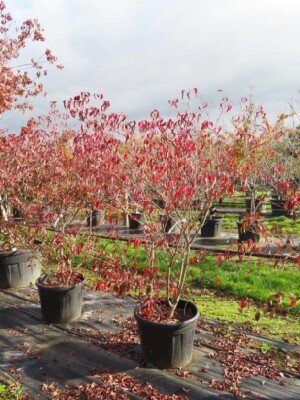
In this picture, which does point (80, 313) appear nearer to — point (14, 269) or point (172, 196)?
point (14, 269)

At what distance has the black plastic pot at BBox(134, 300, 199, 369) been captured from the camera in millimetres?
3580

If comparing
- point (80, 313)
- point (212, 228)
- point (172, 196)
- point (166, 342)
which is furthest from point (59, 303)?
point (212, 228)

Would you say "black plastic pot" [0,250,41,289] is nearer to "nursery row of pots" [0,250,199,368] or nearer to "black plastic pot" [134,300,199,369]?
"nursery row of pots" [0,250,199,368]

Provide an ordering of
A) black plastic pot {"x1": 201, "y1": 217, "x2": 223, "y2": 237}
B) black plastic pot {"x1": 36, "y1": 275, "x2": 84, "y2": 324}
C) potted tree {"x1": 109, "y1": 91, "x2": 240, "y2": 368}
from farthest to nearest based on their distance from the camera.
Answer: black plastic pot {"x1": 201, "y1": 217, "x2": 223, "y2": 237}, black plastic pot {"x1": 36, "y1": 275, "x2": 84, "y2": 324}, potted tree {"x1": 109, "y1": 91, "x2": 240, "y2": 368}

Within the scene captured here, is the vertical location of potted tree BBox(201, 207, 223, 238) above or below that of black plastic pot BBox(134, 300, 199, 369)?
above

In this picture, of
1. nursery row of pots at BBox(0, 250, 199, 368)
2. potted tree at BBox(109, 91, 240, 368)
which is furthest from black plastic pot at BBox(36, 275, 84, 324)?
potted tree at BBox(109, 91, 240, 368)

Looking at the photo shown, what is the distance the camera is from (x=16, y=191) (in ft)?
19.9

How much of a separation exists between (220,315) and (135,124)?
2.98m

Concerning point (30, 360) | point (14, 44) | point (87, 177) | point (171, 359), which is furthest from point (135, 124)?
point (14, 44)

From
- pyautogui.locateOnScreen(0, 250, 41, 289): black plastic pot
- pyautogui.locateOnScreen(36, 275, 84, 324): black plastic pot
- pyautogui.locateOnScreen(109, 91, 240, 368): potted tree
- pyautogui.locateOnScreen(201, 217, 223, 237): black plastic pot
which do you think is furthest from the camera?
pyautogui.locateOnScreen(201, 217, 223, 237): black plastic pot

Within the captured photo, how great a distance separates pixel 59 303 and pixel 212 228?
6403mm

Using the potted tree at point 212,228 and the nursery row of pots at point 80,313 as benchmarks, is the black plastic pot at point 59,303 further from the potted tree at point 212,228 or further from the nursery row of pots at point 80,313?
the potted tree at point 212,228

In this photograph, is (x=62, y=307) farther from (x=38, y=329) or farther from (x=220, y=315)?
(x=220, y=315)

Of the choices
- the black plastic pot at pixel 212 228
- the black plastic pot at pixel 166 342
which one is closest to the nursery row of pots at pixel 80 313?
the black plastic pot at pixel 166 342
